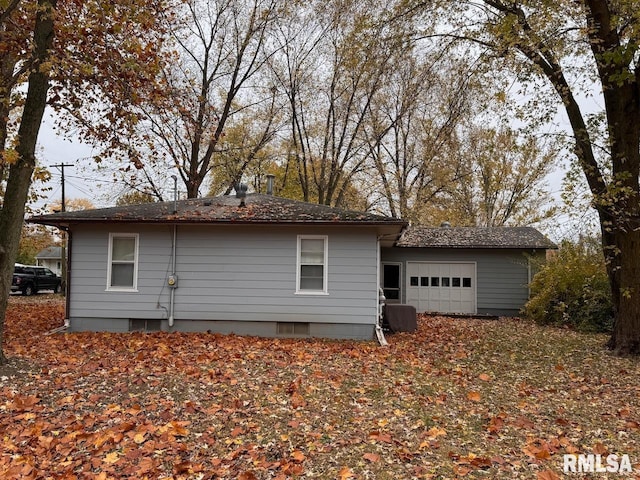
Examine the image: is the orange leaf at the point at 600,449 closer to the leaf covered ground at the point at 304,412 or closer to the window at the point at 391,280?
the leaf covered ground at the point at 304,412

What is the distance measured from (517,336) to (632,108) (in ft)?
18.8

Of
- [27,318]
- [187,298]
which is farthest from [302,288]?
[27,318]

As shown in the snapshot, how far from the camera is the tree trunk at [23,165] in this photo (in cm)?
727

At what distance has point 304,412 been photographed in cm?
516

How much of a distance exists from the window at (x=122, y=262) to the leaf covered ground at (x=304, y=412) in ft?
7.58

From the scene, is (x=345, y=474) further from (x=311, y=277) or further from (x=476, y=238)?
(x=476, y=238)

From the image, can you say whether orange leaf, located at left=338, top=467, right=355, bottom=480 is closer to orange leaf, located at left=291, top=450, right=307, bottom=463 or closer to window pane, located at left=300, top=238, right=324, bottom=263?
orange leaf, located at left=291, top=450, right=307, bottom=463

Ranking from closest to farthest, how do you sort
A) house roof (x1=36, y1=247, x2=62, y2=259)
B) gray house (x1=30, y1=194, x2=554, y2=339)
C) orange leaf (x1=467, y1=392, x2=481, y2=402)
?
orange leaf (x1=467, y1=392, x2=481, y2=402) < gray house (x1=30, y1=194, x2=554, y2=339) < house roof (x1=36, y1=247, x2=62, y2=259)

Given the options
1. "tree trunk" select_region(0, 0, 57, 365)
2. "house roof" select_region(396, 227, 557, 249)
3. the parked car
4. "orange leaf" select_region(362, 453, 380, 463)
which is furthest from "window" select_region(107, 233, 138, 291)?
the parked car

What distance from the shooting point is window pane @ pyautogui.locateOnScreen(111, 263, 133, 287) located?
11.0 metres

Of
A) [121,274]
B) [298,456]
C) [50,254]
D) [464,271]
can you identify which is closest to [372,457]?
[298,456]

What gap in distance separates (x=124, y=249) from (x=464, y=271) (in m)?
11.9

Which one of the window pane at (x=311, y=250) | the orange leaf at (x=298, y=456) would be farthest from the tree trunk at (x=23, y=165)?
the window pane at (x=311, y=250)

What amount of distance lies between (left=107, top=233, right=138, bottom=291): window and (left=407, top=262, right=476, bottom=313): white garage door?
1014cm
